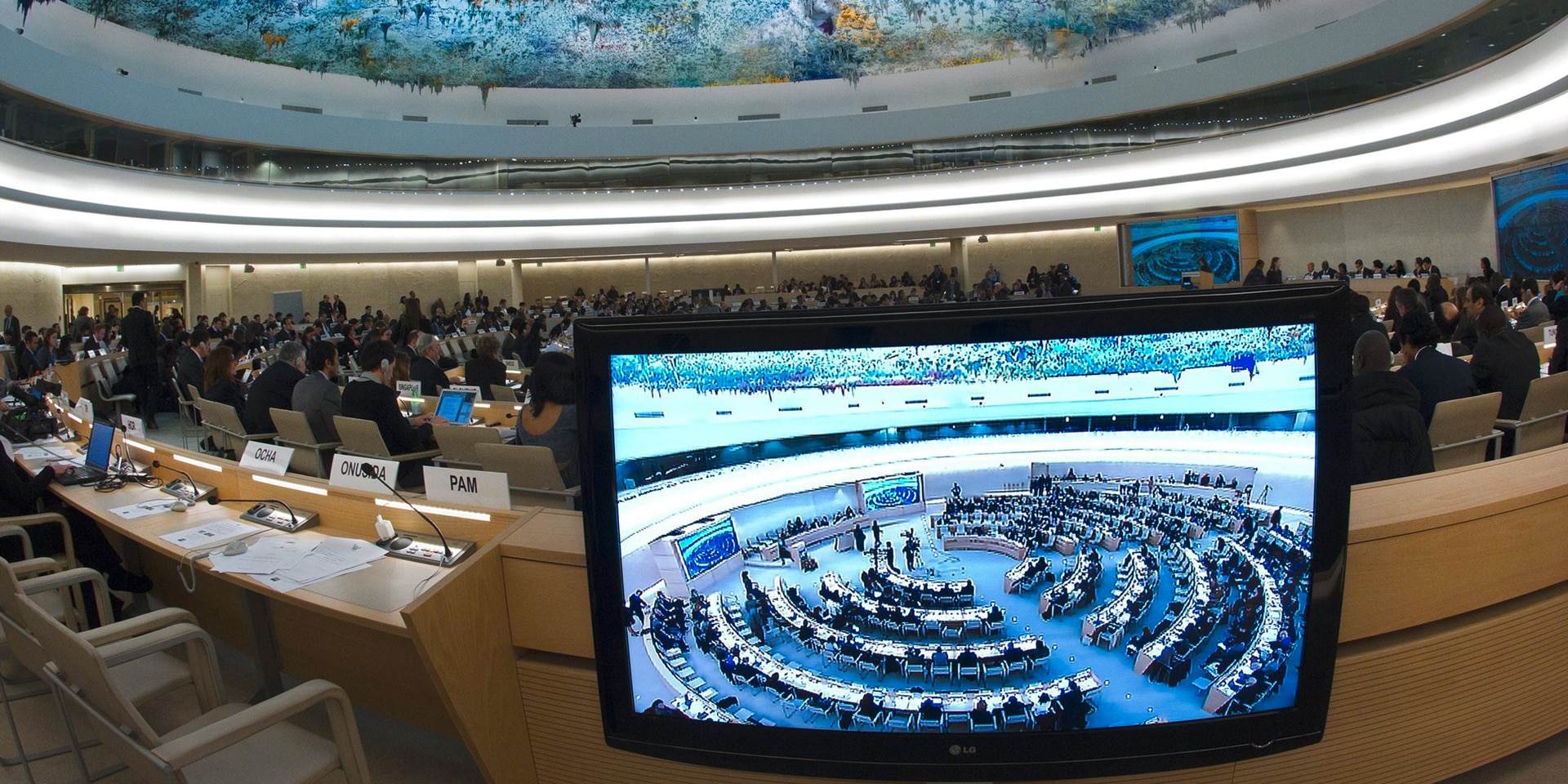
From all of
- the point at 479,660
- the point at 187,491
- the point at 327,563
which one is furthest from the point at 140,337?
the point at 479,660

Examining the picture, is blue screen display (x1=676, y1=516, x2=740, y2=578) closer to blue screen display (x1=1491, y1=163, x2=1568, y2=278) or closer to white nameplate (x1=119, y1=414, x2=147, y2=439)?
white nameplate (x1=119, y1=414, x2=147, y2=439)

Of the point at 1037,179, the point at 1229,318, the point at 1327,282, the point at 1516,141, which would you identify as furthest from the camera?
the point at 1037,179

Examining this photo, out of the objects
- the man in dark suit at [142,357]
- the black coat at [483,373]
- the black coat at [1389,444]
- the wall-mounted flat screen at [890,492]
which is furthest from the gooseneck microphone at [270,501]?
the man in dark suit at [142,357]

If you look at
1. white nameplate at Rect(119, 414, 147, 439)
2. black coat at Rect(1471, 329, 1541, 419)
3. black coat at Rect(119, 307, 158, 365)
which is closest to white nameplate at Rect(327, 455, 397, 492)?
white nameplate at Rect(119, 414, 147, 439)

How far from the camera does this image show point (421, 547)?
2.62m

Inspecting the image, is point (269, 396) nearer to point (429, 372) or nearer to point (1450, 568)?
point (429, 372)

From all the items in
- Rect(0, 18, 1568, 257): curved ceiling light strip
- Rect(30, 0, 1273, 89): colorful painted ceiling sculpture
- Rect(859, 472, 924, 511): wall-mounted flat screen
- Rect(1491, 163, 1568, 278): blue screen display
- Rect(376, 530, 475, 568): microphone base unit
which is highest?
Rect(30, 0, 1273, 89): colorful painted ceiling sculpture

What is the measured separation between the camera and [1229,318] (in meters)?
1.36

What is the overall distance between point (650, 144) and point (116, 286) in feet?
37.2

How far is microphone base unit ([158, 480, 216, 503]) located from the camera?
11.9 feet

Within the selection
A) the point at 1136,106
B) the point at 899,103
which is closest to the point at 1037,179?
the point at 1136,106

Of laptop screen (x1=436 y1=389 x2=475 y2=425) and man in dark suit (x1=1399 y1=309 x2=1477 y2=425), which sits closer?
man in dark suit (x1=1399 y1=309 x2=1477 y2=425)

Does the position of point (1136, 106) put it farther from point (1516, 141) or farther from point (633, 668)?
point (633, 668)

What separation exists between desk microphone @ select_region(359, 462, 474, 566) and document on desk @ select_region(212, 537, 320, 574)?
0.89ft
